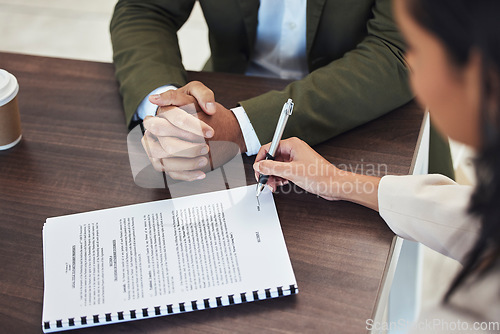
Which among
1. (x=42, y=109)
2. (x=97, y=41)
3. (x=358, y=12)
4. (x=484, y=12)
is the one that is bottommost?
(x=97, y=41)

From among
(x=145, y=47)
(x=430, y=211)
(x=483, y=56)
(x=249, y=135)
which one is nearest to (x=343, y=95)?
(x=249, y=135)

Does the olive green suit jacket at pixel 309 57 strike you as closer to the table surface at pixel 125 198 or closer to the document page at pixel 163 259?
the table surface at pixel 125 198

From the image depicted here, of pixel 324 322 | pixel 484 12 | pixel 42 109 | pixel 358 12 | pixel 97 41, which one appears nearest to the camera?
pixel 484 12

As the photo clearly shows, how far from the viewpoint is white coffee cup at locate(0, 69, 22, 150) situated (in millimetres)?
863

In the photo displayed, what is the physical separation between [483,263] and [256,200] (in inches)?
14.9

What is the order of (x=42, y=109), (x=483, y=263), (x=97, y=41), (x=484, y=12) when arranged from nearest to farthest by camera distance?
(x=484, y=12)
(x=483, y=263)
(x=42, y=109)
(x=97, y=41)

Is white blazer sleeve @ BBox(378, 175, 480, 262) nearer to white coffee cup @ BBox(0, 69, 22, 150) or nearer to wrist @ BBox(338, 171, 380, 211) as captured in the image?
wrist @ BBox(338, 171, 380, 211)

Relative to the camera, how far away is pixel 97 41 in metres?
2.59

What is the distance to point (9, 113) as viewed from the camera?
89cm

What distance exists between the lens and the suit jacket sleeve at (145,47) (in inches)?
39.3

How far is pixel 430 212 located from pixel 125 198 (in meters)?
0.48

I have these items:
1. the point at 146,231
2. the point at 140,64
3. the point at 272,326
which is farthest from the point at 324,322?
the point at 140,64

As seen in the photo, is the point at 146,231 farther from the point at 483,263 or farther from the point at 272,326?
the point at 483,263

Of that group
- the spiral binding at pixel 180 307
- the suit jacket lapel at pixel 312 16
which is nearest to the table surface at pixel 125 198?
the spiral binding at pixel 180 307
